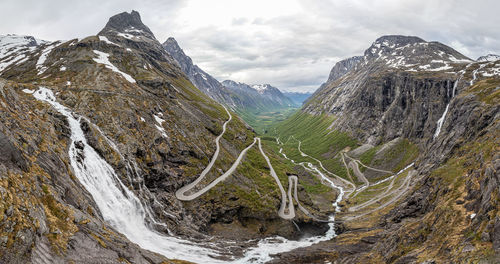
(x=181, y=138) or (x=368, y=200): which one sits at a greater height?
(x=181, y=138)

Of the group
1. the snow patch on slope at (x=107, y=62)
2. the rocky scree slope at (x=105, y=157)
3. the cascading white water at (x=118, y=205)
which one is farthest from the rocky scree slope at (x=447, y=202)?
the snow patch on slope at (x=107, y=62)

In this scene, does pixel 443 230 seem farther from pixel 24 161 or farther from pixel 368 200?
pixel 368 200

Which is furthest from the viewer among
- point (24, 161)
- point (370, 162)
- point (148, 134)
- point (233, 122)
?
point (370, 162)

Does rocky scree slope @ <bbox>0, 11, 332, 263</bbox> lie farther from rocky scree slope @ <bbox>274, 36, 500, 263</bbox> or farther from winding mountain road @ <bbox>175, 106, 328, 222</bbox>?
rocky scree slope @ <bbox>274, 36, 500, 263</bbox>

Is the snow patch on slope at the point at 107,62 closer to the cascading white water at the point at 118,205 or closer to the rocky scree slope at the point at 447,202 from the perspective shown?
the cascading white water at the point at 118,205

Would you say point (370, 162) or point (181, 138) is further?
point (370, 162)

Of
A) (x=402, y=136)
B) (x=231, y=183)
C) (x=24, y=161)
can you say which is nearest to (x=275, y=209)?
(x=231, y=183)
